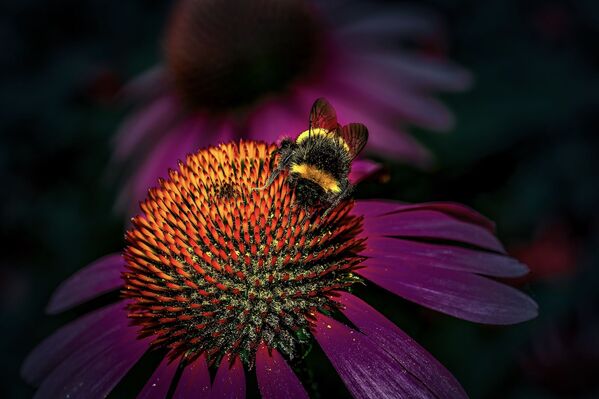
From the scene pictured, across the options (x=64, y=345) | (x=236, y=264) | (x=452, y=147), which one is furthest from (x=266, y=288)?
(x=452, y=147)

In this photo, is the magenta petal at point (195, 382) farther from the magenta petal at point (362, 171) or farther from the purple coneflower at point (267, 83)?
the purple coneflower at point (267, 83)

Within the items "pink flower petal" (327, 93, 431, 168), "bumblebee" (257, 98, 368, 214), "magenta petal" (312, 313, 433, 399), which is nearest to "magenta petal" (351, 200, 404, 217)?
"bumblebee" (257, 98, 368, 214)

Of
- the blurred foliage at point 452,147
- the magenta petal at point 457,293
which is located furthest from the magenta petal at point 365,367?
the blurred foliage at point 452,147

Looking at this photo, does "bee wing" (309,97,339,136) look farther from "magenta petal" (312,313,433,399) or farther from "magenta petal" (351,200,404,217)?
"magenta petal" (312,313,433,399)

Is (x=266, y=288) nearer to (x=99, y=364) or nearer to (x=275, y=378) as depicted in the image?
(x=275, y=378)

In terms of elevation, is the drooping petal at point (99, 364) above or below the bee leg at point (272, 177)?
below

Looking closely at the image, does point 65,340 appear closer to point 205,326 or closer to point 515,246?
point 205,326
